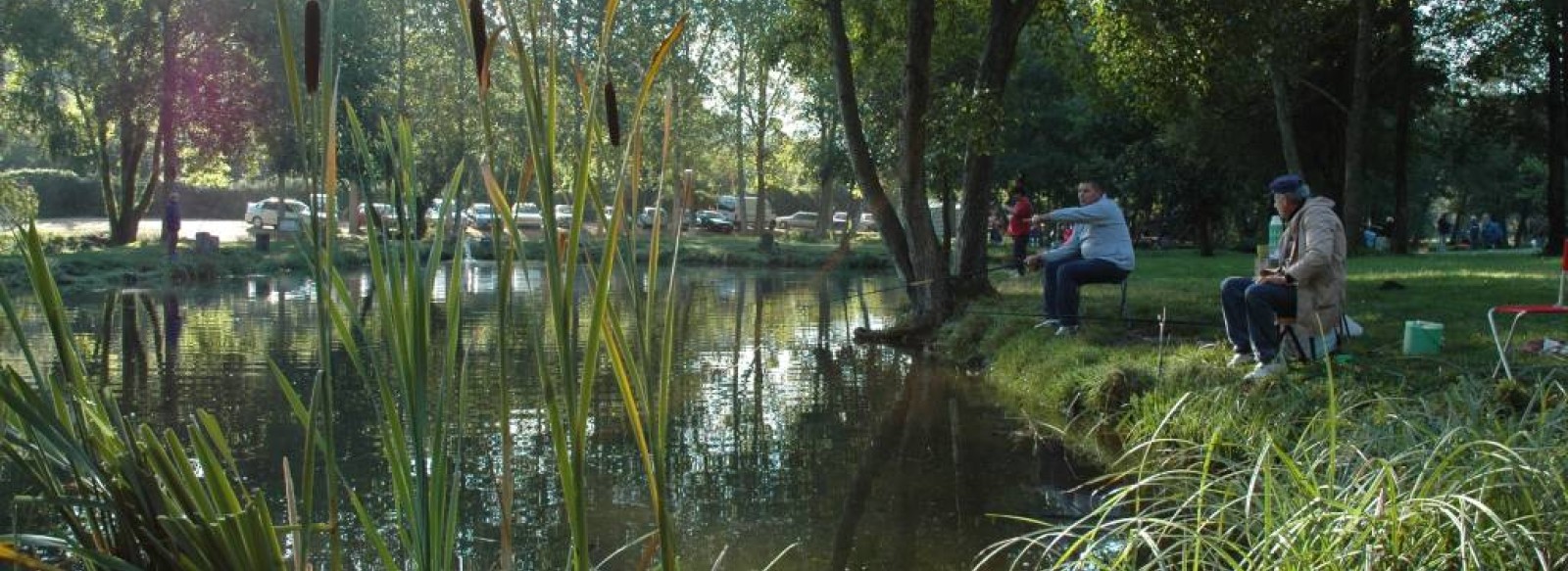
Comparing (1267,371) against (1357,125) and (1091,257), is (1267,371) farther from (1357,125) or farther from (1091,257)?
(1357,125)

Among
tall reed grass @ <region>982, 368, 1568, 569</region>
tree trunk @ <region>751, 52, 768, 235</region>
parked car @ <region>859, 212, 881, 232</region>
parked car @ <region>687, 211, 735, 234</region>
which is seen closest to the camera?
tall reed grass @ <region>982, 368, 1568, 569</region>

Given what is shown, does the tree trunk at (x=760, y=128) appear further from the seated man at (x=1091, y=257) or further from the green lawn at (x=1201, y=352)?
the seated man at (x=1091, y=257)

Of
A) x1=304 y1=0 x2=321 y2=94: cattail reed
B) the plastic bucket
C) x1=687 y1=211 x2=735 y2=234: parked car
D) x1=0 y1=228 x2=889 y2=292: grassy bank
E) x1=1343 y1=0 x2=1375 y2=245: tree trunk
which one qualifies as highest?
x1=1343 y1=0 x2=1375 y2=245: tree trunk

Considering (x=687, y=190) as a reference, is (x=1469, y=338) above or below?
below

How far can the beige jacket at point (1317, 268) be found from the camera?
700 cm

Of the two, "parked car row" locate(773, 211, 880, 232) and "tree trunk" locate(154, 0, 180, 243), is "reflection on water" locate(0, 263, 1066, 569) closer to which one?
"tree trunk" locate(154, 0, 180, 243)

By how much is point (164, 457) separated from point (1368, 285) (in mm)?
14072

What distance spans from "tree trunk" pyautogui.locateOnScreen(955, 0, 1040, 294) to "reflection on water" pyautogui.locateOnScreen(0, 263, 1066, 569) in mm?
2001

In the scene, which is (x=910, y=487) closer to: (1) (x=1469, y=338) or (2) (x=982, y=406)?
(2) (x=982, y=406)

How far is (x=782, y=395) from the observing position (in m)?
9.46

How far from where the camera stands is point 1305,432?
12.8ft

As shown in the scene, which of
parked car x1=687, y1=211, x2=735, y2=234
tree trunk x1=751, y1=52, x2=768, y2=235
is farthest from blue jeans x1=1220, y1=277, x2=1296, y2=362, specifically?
parked car x1=687, y1=211, x2=735, y2=234

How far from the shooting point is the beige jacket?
7.00 m

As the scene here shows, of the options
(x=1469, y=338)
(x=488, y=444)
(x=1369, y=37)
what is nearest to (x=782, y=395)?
(x=488, y=444)
